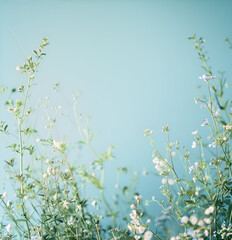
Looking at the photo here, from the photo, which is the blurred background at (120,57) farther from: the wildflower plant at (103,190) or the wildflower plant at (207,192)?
the wildflower plant at (207,192)

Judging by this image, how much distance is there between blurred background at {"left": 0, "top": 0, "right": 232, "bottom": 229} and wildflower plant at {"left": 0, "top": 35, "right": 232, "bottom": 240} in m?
0.12

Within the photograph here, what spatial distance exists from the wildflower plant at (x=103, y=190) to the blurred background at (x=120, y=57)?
0.12 m

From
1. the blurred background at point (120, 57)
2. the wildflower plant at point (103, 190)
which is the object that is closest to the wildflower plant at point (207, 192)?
the wildflower plant at point (103, 190)

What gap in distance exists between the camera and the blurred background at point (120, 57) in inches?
55.1

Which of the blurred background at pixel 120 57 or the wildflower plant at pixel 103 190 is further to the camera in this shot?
the blurred background at pixel 120 57

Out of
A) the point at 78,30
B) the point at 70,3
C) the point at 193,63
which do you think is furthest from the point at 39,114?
the point at 193,63

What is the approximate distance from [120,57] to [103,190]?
76 cm

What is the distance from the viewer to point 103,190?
1.17m

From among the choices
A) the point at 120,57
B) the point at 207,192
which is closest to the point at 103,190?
the point at 207,192

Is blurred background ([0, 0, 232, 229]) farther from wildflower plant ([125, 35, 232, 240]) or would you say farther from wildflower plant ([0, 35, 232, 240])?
wildflower plant ([125, 35, 232, 240])

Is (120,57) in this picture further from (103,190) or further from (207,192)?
(207,192)

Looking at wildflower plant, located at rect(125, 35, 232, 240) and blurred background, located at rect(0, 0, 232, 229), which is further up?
blurred background, located at rect(0, 0, 232, 229)

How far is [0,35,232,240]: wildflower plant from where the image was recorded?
3.09 ft

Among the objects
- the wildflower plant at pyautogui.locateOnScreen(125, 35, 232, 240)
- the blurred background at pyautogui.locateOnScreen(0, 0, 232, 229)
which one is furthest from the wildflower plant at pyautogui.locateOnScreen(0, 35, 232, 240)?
the blurred background at pyautogui.locateOnScreen(0, 0, 232, 229)
